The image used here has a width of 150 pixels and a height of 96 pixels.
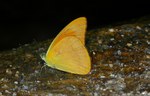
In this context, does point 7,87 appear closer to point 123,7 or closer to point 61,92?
point 61,92

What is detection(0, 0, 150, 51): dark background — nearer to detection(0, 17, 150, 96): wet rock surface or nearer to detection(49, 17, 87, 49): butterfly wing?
detection(0, 17, 150, 96): wet rock surface

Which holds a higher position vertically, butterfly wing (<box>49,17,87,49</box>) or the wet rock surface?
butterfly wing (<box>49,17,87,49</box>)

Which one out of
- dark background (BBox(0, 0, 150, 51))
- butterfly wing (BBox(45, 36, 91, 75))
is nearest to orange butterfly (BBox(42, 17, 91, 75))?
butterfly wing (BBox(45, 36, 91, 75))

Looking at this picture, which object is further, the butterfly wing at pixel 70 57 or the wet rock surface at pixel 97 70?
the butterfly wing at pixel 70 57

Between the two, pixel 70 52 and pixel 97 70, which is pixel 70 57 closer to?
pixel 70 52

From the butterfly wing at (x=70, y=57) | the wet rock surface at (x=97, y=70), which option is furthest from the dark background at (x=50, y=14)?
the butterfly wing at (x=70, y=57)

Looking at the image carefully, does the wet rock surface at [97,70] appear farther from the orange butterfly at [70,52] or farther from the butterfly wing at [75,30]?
the butterfly wing at [75,30]
